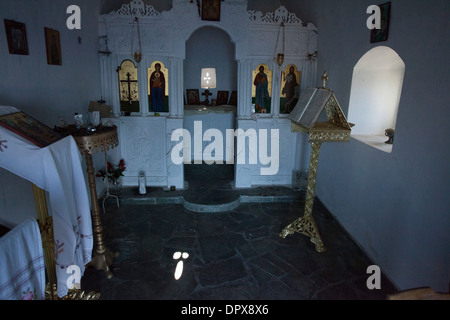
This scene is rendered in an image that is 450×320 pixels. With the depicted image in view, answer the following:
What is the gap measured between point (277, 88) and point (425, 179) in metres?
3.63

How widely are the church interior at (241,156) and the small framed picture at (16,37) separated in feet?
0.07

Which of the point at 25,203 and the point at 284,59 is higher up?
the point at 284,59

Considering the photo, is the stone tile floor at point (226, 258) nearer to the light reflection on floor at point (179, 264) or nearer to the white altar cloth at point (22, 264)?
the light reflection on floor at point (179, 264)

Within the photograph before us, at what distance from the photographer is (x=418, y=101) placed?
3.29 m

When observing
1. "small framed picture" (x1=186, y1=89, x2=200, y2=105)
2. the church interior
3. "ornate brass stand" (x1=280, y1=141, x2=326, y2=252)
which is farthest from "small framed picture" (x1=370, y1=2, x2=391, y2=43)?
"small framed picture" (x1=186, y1=89, x2=200, y2=105)

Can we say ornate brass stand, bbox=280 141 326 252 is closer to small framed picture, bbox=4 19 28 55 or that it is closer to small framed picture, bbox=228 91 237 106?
small framed picture, bbox=4 19 28 55

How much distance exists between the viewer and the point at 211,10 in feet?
18.2

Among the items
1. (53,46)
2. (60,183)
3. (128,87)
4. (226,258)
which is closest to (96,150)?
(60,183)

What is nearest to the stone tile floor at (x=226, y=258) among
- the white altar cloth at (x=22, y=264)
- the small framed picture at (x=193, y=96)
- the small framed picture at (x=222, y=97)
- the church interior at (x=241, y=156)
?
the church interior at (x=241, y=156)

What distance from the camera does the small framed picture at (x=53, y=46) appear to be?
12.8 feet

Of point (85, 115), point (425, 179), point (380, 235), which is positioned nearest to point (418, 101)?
point (425, 179)

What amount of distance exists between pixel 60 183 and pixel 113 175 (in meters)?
3.59

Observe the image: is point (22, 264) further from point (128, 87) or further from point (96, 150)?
point (128, 87)
